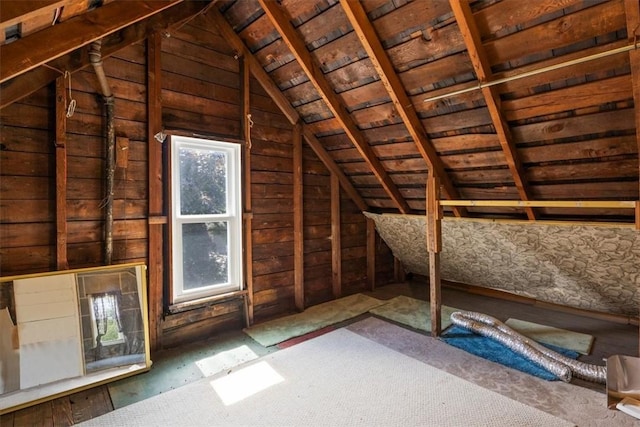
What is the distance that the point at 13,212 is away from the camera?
203 cm

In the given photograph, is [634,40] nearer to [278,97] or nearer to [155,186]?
[278,97]

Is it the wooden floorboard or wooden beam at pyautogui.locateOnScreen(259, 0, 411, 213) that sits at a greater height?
wooden beam at pyautogui.locateOnScreen(259, 0, 411, 213)

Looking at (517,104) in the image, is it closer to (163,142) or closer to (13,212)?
(163,142)

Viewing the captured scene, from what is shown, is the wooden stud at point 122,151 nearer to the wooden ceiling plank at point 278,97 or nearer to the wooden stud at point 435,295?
the wooden ceiling plank at point 278,97

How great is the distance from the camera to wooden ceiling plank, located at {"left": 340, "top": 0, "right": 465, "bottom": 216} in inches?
79.9

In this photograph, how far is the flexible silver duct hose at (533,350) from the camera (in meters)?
2.08

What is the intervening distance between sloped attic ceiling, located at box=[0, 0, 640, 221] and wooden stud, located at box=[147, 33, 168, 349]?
42 cm

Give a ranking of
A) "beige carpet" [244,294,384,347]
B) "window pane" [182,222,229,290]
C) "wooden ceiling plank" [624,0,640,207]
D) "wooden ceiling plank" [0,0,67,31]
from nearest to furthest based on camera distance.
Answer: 1. "wooden ceiling plank" [0,0,67,31]
2. "wooden ceiling plank" [624,0,640,207]
3. "window pane" [182,222,229,290]
4. "beige carpet" [244,294,384,347]

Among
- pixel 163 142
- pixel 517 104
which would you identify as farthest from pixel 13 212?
pixel 517 104

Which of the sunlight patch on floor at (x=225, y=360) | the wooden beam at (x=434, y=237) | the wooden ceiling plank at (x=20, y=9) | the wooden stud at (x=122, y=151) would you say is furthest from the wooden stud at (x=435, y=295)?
the wooden ceiling plank at (x=20, y=9)

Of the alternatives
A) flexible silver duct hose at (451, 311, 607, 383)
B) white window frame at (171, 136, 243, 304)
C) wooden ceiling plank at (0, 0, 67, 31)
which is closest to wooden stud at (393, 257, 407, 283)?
flexible silver duct hose at (451, 311, 607, 383)

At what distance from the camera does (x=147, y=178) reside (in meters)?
2.52

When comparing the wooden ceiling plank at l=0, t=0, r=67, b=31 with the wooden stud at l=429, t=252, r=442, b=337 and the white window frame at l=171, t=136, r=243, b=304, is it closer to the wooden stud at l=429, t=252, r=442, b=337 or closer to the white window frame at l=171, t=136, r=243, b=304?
the white window frame at l=171, t=136, r=243, b=304

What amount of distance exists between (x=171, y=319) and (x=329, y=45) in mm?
2528
